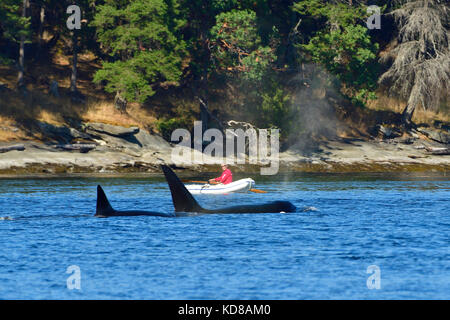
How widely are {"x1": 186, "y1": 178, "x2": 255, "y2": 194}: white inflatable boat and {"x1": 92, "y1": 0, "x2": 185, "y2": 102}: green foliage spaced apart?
1733cm

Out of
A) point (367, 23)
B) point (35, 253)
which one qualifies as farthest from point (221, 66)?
point (35, 253)

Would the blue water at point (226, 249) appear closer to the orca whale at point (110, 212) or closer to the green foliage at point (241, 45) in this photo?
the orca whale at point (110, 212)

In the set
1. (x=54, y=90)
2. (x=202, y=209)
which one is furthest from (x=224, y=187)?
(x=54, y=90)

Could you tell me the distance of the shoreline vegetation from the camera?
5438 centimetres

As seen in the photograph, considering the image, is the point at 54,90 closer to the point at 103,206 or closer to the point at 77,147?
the point at 77,147

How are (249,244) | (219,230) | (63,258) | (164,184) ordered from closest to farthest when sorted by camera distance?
(63,258)
(249,244)
(219,230)
(164,184)

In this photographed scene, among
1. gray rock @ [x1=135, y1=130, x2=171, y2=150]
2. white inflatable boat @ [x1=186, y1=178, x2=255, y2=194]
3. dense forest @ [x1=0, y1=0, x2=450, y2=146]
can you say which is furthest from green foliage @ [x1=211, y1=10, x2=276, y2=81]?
white inflatable boat @ [x1=186, y1=178, x2=255, y2=194]

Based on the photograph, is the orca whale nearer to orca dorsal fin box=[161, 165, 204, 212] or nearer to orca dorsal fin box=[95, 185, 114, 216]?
orca dorsal fin box=[95, 185, 114, 216]

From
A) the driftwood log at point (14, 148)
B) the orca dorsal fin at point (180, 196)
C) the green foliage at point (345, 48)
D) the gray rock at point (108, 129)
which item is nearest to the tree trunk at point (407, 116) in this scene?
the green foliage at point (345, 48)

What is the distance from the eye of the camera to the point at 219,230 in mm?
26016

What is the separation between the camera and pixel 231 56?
193ft

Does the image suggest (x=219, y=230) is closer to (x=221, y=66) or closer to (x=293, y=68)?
(x=221, y=66)

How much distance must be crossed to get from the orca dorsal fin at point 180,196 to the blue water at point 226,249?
0.71 metres
